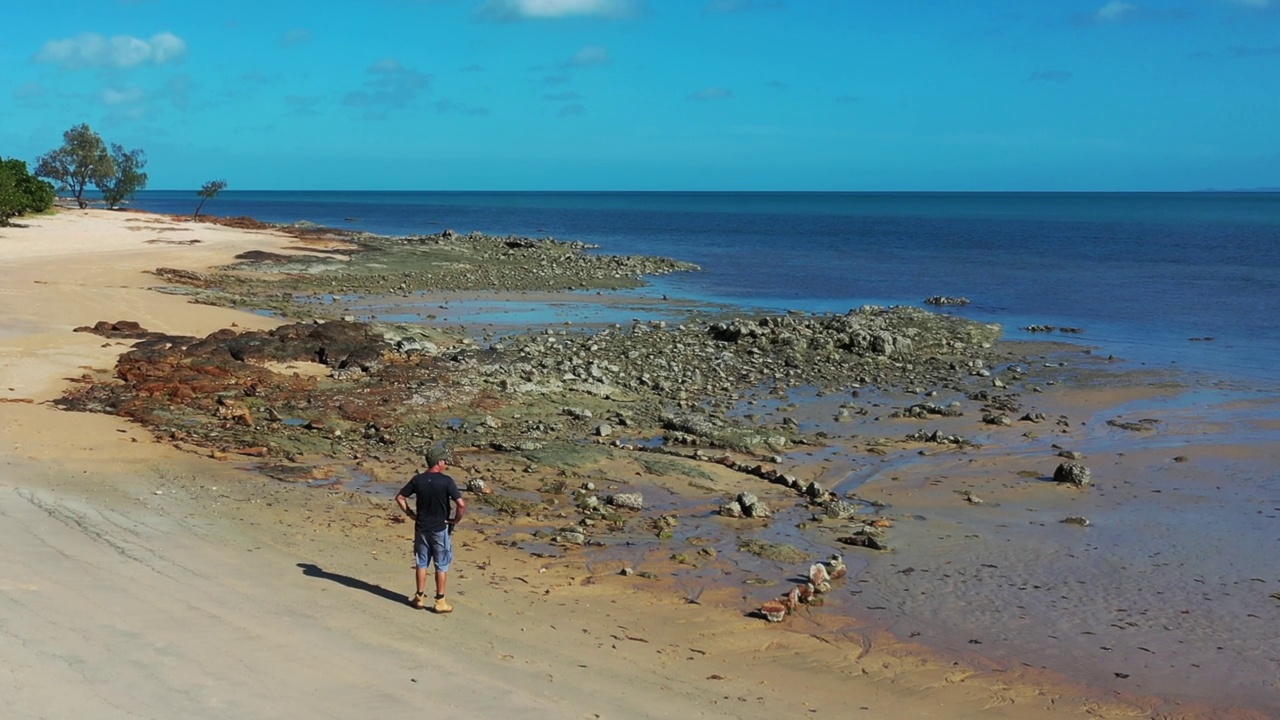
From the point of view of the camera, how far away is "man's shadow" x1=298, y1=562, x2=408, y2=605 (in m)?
9.86

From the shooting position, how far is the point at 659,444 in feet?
54.5

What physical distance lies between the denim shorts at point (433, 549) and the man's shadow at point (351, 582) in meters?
0.48

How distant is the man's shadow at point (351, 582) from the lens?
9.86 m

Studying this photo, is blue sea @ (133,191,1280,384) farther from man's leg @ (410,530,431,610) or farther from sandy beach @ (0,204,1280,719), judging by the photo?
man's leg @ (410,530,431,610)

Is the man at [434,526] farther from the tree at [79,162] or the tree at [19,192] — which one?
the tree at [79,162]

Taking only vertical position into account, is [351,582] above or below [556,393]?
below

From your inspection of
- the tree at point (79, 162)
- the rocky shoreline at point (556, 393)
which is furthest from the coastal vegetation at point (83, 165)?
the rocky shoreline at point (556, 393)

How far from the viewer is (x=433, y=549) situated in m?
9.55

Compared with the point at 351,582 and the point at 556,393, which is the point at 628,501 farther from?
the point at 556,393

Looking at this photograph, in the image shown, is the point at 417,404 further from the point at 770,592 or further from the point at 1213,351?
the point at 1213,351

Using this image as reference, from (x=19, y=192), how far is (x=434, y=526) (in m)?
55.4

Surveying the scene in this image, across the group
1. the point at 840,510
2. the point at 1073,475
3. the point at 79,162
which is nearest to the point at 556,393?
the point at 840,510

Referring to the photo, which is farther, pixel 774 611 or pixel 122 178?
pixel 122 178

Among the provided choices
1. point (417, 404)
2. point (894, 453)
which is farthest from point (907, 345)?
point (417, 404)
